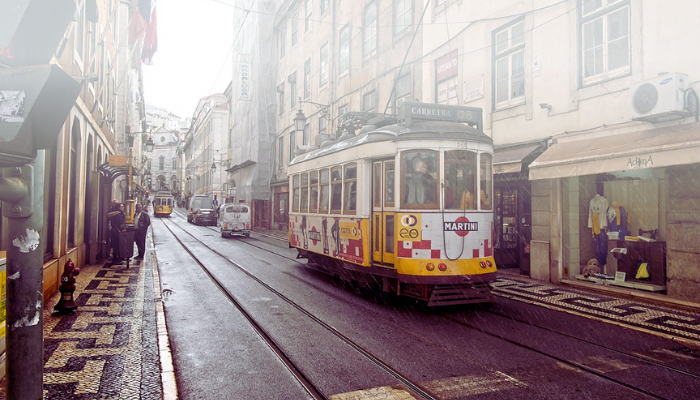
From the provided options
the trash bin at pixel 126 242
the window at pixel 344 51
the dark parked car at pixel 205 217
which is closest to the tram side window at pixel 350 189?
the trash bin at pixel 126 242

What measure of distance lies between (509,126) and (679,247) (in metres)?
5.08

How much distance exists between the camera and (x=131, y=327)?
6.54 meters

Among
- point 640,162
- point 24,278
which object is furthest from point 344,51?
point 24,278

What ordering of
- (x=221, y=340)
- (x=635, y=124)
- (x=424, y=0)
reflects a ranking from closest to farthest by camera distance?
(x=221, y=340)
(x=635, y=124)
(x=424, y=0)

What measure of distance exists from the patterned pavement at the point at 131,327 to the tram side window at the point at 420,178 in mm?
2859

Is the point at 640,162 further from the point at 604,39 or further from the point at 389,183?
the point at 389,183

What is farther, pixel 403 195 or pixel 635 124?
pixel 635 124

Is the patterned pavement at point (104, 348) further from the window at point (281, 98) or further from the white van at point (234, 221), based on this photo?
the window at point (281, 98)

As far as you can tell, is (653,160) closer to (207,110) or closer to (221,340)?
(221,340)

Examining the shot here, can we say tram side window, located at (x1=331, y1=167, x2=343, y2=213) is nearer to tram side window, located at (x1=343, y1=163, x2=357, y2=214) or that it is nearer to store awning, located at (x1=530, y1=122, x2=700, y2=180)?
tram side window, located at (x1=343, y1=163, x2=357, y2=214)

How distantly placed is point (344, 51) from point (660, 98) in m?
17.8

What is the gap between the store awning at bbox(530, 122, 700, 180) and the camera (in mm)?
7195

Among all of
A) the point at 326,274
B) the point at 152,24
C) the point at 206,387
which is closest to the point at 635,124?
the point at 326,274

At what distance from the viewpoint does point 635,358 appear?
5359mm
